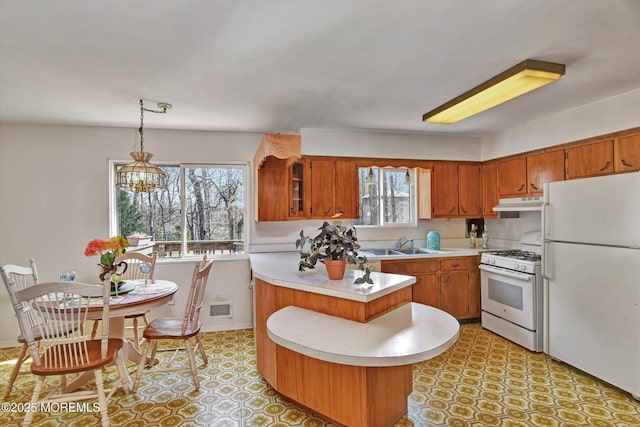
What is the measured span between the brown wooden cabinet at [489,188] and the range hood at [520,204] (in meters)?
0.16

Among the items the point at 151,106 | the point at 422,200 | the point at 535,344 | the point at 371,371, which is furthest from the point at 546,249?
the point at 151,106

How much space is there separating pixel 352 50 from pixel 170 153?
279 cm

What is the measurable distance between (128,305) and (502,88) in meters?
3.19

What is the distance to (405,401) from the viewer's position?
2.35 metres

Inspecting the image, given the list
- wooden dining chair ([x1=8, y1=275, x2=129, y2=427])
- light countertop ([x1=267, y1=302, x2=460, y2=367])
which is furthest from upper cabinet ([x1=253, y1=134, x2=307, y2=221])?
wooden dining chair ([x1=8, y1=275, x2=129, y2=427])

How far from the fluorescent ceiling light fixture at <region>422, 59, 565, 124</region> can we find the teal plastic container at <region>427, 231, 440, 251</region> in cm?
164

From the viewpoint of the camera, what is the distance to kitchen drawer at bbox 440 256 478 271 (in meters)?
4.12

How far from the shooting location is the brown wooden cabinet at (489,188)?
4.38 meters

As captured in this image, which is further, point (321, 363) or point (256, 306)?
point (256, 306)

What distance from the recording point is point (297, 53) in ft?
6.97

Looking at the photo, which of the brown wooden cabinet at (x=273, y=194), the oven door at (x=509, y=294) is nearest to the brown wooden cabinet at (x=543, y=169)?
the oven door at (x=509, y=294)

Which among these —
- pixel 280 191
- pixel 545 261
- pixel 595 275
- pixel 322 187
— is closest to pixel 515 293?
pixel 545 261

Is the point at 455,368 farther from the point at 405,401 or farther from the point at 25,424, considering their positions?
the point at 25,424

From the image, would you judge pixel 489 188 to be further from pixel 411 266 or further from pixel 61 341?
pixel 61 341
